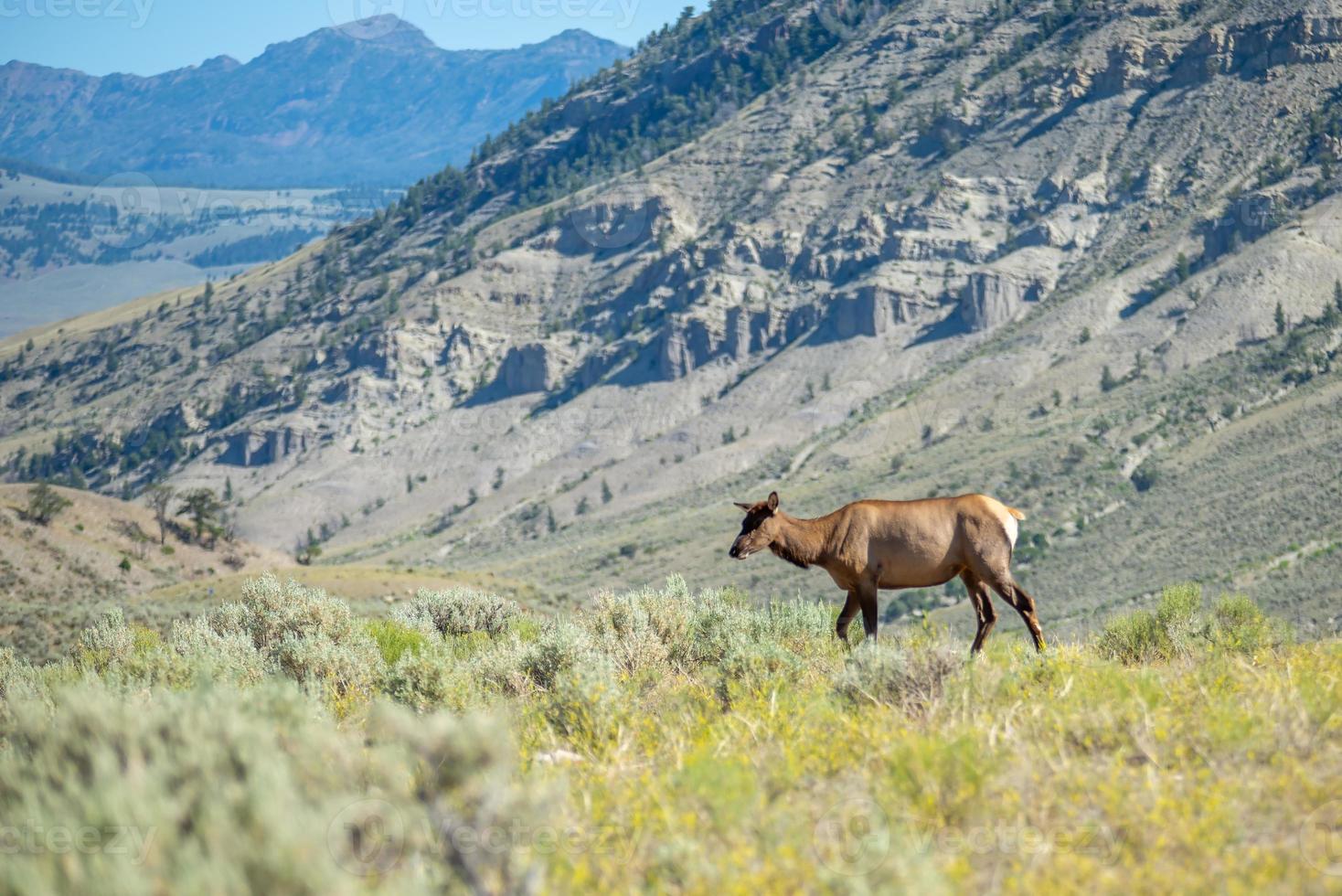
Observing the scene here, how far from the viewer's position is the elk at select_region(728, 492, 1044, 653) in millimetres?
10961

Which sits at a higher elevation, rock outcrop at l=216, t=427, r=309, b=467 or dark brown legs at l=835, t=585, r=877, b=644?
dark brown legs at l=835, t=585, r=877, b=644

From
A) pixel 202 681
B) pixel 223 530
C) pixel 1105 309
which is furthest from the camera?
pixel 1105 309

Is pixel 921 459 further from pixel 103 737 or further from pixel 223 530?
pixel 103 737

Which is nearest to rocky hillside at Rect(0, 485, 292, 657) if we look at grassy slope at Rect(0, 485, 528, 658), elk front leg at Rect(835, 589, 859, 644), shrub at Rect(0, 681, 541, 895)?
grassy slope at Rect(0, 485, 528, 658)

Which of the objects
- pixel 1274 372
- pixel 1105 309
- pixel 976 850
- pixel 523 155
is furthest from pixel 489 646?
pixel 523 155

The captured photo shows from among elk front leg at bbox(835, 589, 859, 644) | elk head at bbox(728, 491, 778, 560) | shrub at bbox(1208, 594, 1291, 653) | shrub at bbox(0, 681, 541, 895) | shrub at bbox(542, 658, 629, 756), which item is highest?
shrub at bbox(0, 681, 541, 895)

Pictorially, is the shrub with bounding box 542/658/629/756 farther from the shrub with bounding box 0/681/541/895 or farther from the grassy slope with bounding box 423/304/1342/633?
the grassy slope with bounding box 423/304/1342/633

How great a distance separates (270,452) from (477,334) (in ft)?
79.6

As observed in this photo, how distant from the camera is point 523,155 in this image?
182375mm

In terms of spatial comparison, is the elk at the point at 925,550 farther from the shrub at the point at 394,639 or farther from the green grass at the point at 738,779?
the shrub at the point at 394,639

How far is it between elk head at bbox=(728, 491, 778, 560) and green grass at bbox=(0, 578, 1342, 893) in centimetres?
164

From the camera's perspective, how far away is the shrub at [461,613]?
1628cm

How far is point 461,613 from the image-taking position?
1650 centimetres

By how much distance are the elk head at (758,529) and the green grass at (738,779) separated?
1640 millimetres
